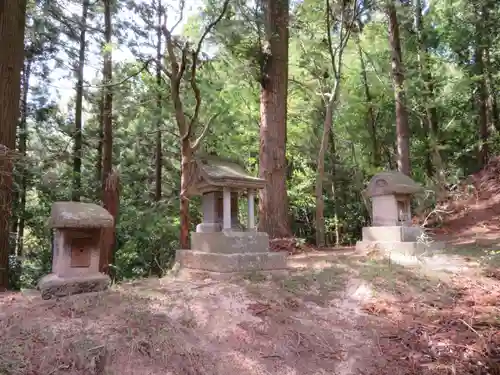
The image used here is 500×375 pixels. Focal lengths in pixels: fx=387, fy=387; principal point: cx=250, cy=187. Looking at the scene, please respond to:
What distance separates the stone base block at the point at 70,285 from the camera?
208 inches

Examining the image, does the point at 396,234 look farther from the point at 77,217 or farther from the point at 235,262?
the point at 77,217

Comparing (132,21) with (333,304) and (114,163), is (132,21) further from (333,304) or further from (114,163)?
(333,304)

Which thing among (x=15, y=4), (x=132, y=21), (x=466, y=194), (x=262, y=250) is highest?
(x=132, y=21)

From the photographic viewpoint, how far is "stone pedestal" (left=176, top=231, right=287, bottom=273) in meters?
6.77

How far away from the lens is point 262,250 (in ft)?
23.8

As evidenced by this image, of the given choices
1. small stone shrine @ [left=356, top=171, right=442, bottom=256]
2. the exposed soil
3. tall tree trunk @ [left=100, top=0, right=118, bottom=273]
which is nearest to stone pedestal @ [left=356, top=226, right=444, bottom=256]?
small stone shrine @ [left=356, top=171, right=442, bottom=256]

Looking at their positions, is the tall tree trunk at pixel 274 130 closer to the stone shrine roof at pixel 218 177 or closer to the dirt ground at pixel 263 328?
the stone shrine roof at pixel 218 177

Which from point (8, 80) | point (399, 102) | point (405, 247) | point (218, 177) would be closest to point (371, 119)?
point (399, 102)

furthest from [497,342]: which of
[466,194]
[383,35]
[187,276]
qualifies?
[383,35]

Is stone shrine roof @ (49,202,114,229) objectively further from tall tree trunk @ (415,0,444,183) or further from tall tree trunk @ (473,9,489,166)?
tall tree trunk @ (473,9,489,166)

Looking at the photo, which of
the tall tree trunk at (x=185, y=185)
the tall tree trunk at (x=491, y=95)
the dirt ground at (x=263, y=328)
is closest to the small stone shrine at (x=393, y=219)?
the dirt ground at (x=263, y=328)

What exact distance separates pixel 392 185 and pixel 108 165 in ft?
27.3

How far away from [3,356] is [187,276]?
3.83m

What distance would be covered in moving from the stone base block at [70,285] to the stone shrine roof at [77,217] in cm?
73
